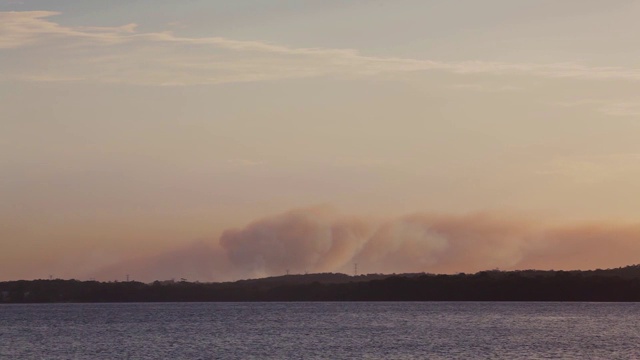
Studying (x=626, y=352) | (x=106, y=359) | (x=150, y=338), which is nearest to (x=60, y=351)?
(x=106, y=359)

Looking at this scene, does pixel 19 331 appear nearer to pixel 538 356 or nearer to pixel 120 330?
pixel 120 330

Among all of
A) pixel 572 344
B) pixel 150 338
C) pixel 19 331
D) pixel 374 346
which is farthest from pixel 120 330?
pixel 572 344

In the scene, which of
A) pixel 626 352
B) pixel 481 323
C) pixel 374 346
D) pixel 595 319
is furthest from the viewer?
pixel 595 319

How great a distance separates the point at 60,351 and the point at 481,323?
78.7 metres

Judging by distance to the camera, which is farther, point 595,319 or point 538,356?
point 595,319

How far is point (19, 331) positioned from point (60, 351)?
52.0 m

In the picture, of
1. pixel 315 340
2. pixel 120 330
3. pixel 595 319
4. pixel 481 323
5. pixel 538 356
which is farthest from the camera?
pixel 595 319

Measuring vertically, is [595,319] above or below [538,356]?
above

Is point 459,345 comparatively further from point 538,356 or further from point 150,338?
point 150,338

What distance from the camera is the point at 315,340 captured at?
434 ft

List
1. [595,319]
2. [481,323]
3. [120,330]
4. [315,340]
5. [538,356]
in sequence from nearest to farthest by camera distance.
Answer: [538,356] → [315,340] → [120,330] → [481,323] → [595,319]

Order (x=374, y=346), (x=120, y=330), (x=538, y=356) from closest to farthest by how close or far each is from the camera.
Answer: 1. (x=538, y=356)
2. (x=374, y=346)
3. (x=120, y=330)

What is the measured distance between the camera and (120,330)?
169625mm

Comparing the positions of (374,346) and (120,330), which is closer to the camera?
(374,346)
